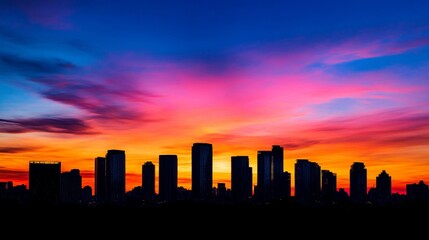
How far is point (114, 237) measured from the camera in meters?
159

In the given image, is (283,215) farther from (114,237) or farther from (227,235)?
(114,237)

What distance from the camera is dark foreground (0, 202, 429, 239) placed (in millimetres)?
163875

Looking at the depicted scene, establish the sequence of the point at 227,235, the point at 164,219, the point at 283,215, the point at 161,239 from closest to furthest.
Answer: the point at 161,239 → the point at 227,235 → the point at 164,219 → the point at 283,215

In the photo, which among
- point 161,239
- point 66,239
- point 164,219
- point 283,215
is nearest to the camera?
point 66,239

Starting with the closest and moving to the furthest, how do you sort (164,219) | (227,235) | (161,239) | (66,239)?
(66,239)
(161,239)
(227,235)
(164,219)

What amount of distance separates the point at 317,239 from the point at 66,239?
81863 mm

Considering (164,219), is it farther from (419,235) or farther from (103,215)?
(419,235)

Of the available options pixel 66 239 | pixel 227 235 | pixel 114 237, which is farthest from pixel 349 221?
pixel 66 239

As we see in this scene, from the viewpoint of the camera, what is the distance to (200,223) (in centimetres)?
18262

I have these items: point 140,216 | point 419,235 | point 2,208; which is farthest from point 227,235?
Answer: point 2,208

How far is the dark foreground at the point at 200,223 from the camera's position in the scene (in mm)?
163875

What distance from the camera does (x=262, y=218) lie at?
636 ft

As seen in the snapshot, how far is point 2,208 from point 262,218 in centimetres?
9770

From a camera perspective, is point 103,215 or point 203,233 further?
point 103,215
